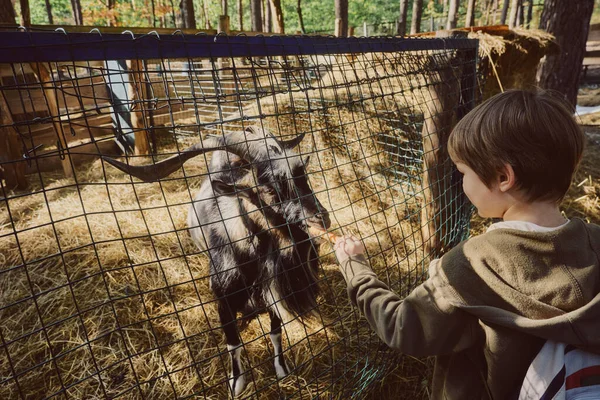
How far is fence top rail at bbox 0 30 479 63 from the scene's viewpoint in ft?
3.72

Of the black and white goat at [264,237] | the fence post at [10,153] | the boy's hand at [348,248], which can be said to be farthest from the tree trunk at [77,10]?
the boy's hand at [348,248]

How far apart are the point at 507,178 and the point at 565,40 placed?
619cm

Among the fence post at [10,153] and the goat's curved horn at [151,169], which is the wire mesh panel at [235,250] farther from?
the fence post at [10,153]

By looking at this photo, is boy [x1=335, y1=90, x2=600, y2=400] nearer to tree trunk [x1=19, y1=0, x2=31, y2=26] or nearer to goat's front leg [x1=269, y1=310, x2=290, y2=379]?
goat's front leg [x1=269, y1=310, x2=290, y2=379]

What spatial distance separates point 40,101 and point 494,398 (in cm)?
699

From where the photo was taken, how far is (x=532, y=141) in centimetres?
113

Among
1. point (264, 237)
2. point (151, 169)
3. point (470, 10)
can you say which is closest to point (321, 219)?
point (264, 237)

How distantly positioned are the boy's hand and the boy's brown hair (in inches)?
25.0

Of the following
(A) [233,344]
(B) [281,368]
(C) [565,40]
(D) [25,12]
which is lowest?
(B) [281,368]

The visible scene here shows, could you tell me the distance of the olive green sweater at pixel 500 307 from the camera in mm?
1040

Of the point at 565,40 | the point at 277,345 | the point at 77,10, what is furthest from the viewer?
the point at 77,10

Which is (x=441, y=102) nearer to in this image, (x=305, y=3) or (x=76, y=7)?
(x=76, y=7)

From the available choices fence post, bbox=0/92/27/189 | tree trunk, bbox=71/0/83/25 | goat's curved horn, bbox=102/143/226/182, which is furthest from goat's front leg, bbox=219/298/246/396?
tree trunk, bbox=71/0/83/25

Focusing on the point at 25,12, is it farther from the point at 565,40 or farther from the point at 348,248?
the point at 565,40
